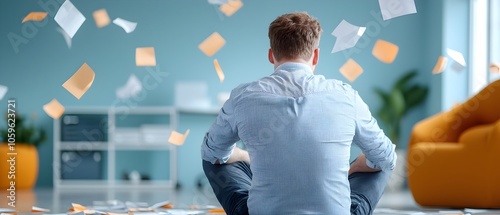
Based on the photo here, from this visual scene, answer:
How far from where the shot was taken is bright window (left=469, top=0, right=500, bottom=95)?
6789 millimetres

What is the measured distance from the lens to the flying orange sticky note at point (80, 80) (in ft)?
9.77

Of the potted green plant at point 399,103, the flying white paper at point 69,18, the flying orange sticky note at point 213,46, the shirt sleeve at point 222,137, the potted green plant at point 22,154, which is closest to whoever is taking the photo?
the shirt sleeve at point 222,137

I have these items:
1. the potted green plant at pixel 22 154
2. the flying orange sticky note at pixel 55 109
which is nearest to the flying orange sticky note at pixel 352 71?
the flying orange sticky note at pixel 55 109

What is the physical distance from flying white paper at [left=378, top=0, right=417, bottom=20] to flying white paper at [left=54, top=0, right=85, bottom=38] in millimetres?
1160

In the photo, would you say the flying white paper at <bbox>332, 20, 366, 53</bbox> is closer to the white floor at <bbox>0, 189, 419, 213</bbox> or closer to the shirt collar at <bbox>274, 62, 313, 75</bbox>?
the shirt collar at <bbox>274, 62, 313, 75</bbox>

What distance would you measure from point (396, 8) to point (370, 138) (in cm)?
83

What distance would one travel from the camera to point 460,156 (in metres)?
4.34

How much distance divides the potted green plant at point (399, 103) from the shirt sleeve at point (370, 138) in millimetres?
5246

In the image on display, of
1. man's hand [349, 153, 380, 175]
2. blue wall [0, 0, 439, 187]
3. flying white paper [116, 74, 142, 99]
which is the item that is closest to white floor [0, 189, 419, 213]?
flying white paper [116, 74, 142, 99]

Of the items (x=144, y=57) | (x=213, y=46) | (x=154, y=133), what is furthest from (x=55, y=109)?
(x=144, y=57)

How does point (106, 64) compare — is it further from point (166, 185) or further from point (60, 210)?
point (60, 210)

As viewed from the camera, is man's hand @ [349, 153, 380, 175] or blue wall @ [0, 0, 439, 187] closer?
man's hand @ [349, 153, 380, 175]

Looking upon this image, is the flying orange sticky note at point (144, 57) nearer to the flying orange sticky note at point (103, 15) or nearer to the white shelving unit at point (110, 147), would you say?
the flying orange sticky note at point (103, 15)

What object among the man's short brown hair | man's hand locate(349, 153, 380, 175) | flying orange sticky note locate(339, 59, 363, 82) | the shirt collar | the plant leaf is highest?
the man's short brown hair
